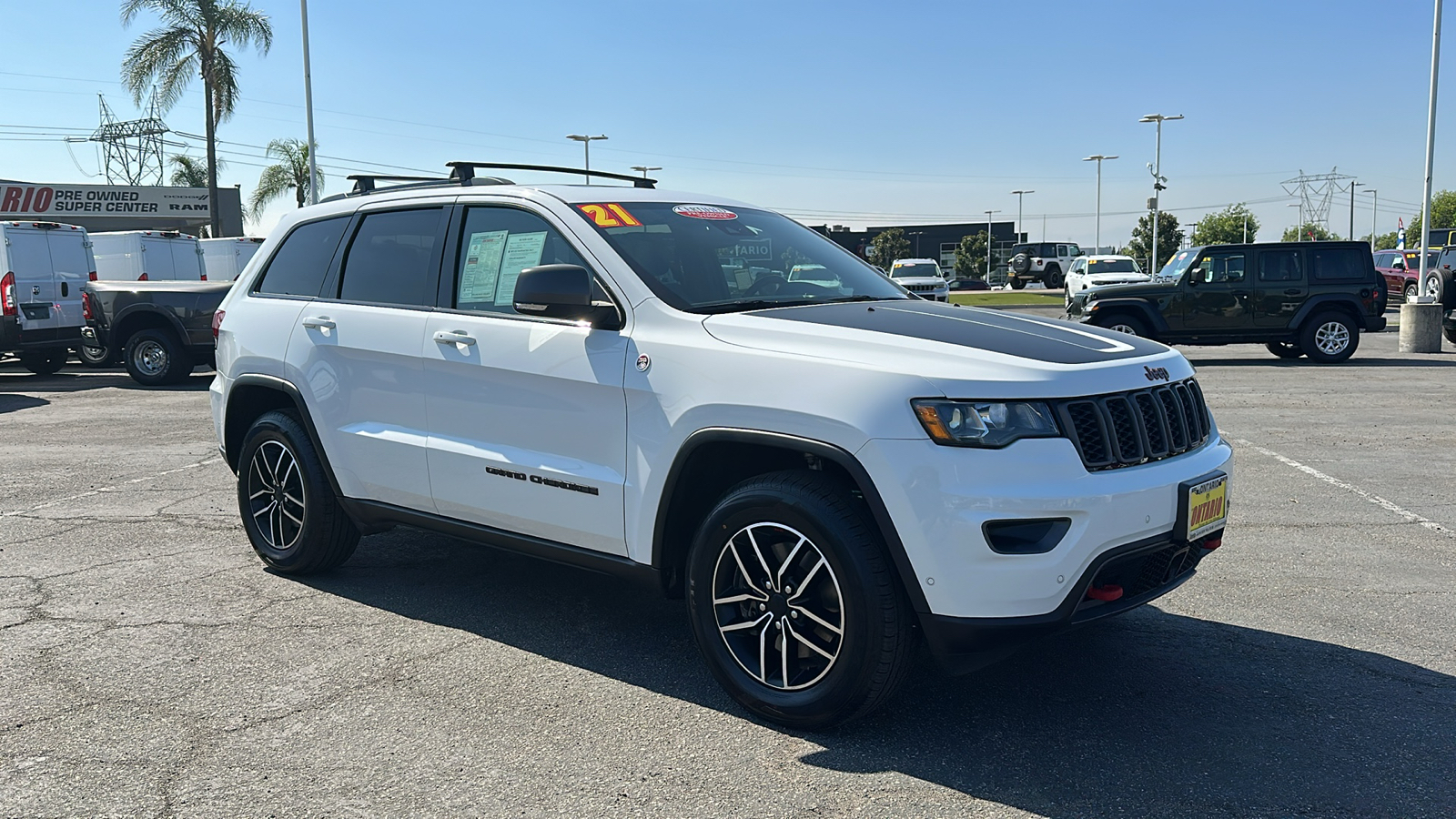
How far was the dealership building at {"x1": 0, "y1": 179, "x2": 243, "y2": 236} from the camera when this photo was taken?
43062 millimetres

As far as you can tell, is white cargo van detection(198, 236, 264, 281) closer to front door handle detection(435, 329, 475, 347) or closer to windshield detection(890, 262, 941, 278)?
windshield detection(890, 262, 941, 278)

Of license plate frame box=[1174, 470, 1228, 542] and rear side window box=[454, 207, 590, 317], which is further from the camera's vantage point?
rear side window box=[454, 207, 590, 317]

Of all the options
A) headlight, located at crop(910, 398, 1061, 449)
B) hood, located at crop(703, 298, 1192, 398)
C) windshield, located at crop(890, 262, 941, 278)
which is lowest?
headlight, located at crop(910, 398, 1061, 449)

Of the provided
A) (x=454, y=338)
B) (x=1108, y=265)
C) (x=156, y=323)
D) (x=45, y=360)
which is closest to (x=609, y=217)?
(x=454, y=338)

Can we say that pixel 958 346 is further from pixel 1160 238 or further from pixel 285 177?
pixel 1160 238

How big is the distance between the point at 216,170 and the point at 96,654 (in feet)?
102

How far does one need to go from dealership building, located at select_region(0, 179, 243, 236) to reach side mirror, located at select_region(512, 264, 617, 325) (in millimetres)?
45184

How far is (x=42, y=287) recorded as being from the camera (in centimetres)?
1598

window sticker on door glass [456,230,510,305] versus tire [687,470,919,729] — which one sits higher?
window sticker on door glass [456,230,510,305]

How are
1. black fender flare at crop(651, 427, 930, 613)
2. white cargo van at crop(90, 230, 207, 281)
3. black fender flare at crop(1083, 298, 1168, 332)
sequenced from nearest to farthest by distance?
black fender flare at crop(651, 427, 930, 613)
black fender flare at crop(1083, 298, 1168, 332)
white cargo van at crop(90, 230, 207, 281)

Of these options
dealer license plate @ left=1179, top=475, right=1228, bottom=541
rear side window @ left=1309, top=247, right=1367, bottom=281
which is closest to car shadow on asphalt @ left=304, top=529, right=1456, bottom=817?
dealer license plate @ left=1179, top=475, right=1228, bottom=541

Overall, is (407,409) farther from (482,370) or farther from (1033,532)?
(1033,532)

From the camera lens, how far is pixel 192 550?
239 inches

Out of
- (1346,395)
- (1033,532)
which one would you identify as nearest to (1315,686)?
Result: (1033,532)
